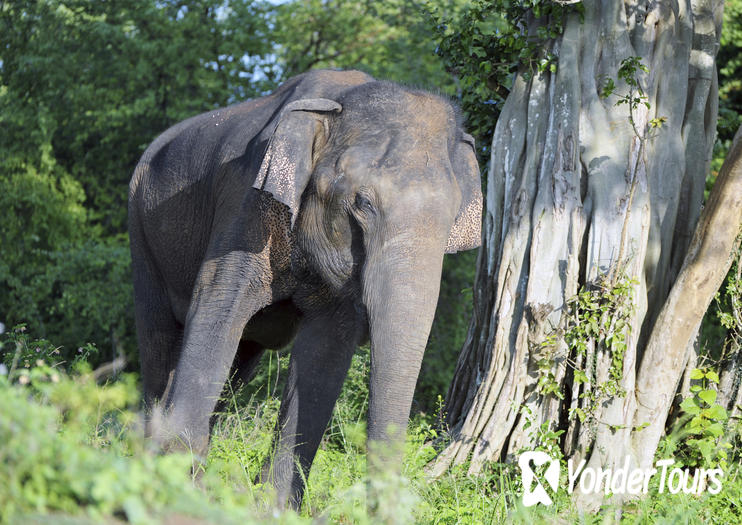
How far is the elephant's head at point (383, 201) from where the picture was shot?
13.5 ft

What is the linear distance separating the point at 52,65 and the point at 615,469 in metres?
11.1

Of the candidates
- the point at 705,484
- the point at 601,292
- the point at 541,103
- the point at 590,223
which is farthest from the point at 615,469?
the point at 541,103

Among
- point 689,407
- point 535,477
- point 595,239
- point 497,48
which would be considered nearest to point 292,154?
point 595,239

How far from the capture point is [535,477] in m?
→ 5.37

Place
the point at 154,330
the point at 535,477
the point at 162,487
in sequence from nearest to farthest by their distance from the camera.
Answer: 1. the point at 162,487
2. the point at 535,477
3. the point at 154,330

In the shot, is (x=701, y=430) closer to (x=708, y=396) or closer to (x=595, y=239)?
(x=708, y=396)

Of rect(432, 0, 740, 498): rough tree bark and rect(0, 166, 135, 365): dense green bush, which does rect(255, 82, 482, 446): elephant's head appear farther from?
rect(0, 166, 135, 365): dense green bush

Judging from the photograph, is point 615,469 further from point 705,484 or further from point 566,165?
point 566,165

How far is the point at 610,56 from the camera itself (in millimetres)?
6094

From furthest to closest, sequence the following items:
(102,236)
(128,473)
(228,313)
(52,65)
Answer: (102,236) < (52,65) < (228,313) < (128,473)

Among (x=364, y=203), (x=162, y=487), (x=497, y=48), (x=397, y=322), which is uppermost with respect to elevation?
(x=497, y=48)

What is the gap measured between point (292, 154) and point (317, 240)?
44 centimetres

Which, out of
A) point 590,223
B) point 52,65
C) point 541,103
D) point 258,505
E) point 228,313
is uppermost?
point 52,65

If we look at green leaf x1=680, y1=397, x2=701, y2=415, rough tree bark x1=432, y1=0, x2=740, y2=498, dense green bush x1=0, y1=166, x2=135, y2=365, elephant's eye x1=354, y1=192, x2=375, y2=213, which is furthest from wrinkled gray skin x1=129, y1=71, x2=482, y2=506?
dense green bush x1=0, y1=166, x2=135, y2=365
